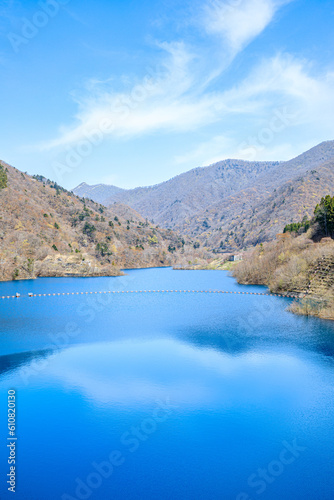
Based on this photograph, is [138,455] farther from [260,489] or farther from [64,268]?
[64,268]

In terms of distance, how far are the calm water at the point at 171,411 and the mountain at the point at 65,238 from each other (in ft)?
157

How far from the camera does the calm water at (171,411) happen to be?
33.1ft

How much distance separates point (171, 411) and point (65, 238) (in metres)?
84.0

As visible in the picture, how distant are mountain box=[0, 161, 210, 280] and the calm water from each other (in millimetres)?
47826

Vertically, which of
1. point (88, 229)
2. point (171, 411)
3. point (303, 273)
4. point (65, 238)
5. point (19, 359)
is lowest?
point (171, 411)

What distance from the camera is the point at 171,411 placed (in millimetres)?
13898

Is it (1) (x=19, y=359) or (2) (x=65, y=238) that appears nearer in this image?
(1) (x=19, y=359)

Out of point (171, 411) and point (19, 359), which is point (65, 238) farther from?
point (171, 411)

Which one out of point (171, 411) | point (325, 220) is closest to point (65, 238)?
point (325, 220)

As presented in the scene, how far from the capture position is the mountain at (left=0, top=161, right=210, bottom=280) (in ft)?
244

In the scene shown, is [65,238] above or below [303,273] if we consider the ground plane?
above

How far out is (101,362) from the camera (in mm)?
19531

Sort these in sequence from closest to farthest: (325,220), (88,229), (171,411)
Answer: (171,411) → (325,220) → (88,229)

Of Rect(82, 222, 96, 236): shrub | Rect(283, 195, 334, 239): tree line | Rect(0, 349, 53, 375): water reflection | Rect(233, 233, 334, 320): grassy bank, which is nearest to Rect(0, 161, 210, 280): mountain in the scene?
Rect(82, 222, 96, 236): shrub
